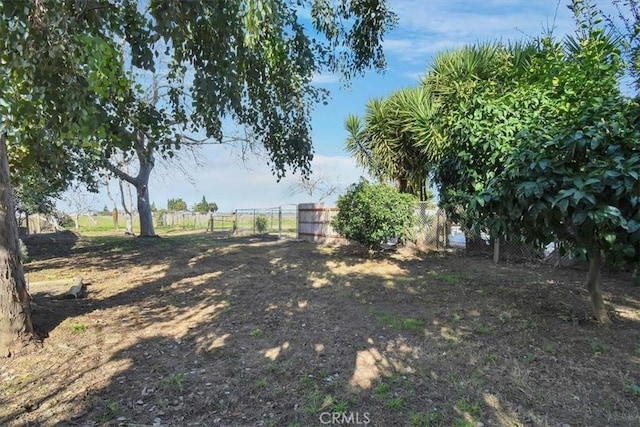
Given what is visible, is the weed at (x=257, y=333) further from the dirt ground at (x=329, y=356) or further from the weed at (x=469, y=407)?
the weed at (x=469, y=407)

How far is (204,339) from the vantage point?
4.33 metres

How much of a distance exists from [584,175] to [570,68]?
2.03m

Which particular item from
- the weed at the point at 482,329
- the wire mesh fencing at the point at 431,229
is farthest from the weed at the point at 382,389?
the wire mesh fencing at the point at 431,229

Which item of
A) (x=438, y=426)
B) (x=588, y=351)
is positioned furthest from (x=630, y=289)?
(x=438, y=426)

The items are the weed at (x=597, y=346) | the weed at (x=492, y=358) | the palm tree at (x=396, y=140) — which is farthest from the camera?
the palm tree at (x=396, y=140)

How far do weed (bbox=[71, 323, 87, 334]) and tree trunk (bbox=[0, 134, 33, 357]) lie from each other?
1.47ft

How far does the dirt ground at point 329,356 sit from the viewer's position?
2.92 m

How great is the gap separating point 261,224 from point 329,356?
1679 cm

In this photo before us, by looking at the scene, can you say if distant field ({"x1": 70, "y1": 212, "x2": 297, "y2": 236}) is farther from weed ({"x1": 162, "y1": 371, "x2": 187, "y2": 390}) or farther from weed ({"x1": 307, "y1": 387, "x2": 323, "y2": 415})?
weed ({"x1": 307, "y1": 387, "x2": 323, "y2": 415})

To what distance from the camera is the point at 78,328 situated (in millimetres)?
4508

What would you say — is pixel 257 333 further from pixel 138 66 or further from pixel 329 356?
pixel 138 66

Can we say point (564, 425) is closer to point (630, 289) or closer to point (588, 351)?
point (588, 351)

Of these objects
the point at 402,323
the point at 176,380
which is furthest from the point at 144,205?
the point at 176,380

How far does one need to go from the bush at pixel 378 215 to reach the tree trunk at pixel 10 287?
6.80 m
